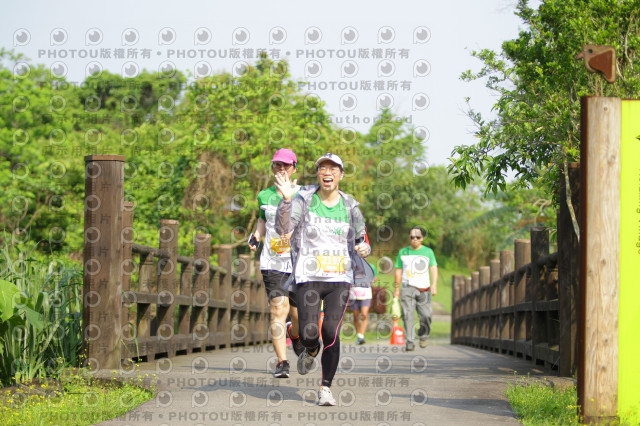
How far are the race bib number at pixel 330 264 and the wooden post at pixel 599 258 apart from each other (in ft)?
5.97

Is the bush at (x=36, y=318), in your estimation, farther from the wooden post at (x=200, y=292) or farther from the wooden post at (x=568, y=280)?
the wooden post at (x=568, y=280)

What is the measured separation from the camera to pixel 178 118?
30.9 m

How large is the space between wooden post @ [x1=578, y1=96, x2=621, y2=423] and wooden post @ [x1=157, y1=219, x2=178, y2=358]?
17.9 feet

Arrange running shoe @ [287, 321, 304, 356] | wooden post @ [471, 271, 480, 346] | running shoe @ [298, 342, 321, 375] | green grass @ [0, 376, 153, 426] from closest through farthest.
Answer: green grass @ [0, 376, 153, 426], running shoe @ [298, 342, 321, 375], running shoe @ [287, 321, 304, 356], wooden post @ [471, 271, 480, 346]

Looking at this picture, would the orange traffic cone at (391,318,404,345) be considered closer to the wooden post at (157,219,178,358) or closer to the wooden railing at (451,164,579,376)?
the wooden railing at (451,164,579,376)

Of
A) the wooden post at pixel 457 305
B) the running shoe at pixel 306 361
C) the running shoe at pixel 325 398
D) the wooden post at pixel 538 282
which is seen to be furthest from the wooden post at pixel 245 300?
the wooden post at pixel 457 305

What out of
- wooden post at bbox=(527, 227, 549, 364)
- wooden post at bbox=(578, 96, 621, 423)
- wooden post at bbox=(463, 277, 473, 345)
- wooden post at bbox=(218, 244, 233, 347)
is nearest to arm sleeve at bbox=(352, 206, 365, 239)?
wooden post at bbox=(578, 96, 621, 423)

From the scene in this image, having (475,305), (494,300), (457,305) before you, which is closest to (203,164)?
(457,305)

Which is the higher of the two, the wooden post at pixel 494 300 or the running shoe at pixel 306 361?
the wooden post at pixel 494 300

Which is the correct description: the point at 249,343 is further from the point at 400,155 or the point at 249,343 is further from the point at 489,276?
the point at 400,155

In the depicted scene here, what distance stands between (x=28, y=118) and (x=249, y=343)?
96.8ft

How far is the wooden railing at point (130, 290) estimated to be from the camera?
755cm

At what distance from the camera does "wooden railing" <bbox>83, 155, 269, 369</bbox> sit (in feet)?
24.8

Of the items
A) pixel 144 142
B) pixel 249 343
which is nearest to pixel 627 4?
pixel 249 343
